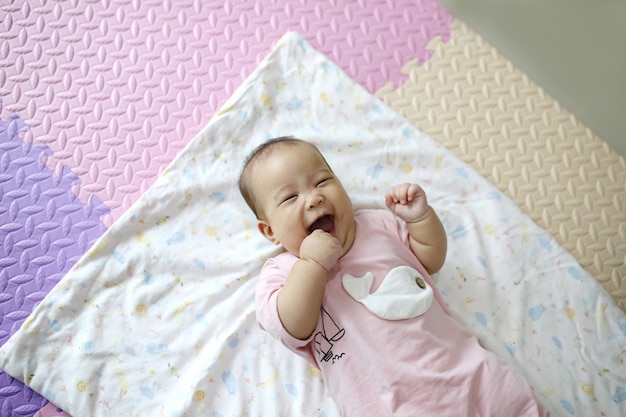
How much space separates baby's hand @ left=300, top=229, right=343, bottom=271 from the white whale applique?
71mm

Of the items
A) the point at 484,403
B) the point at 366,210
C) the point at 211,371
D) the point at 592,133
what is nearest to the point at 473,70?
the point at 592,133

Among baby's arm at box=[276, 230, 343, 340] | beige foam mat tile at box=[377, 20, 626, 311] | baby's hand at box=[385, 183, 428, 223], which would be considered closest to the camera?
baby's arm at box=[276, 230, 343, 340]

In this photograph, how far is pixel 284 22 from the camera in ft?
4.90

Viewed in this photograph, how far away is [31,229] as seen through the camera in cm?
127

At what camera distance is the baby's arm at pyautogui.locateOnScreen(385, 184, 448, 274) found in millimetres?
1124

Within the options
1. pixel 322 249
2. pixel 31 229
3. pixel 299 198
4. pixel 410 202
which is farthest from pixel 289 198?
pixel 31 229

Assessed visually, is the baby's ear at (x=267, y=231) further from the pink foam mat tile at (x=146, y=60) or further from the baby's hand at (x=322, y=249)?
the pink foam mat tile at (x=146, y=60)

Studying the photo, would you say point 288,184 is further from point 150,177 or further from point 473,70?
point 473,70

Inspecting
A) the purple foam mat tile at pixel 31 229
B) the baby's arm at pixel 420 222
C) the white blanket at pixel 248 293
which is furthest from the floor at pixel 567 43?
the purple foam mat tile at pixel 31 229

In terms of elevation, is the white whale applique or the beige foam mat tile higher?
the beige foam mat tile

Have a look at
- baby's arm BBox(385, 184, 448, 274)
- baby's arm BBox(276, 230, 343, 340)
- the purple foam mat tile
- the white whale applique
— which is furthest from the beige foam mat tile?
the purple foam mat tile

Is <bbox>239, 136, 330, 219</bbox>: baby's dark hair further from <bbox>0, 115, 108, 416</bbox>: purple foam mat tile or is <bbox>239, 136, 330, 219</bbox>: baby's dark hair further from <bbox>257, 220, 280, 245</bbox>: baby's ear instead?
<bbox>0, 115, 108, 416</bbox>: purple foam mat tile

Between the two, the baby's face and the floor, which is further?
the floor

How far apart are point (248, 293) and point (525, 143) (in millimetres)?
767
